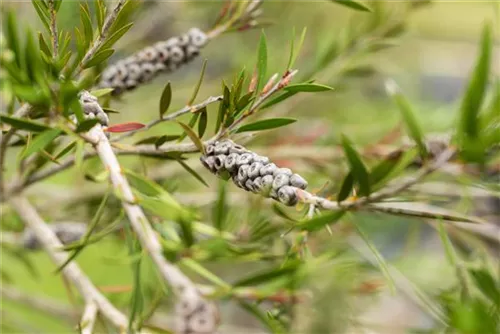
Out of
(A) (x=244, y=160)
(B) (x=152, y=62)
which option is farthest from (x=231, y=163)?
(B) (x=152, y=62)

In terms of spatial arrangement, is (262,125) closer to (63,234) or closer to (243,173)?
(243,173)

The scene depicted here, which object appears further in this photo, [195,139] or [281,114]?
[281,114]

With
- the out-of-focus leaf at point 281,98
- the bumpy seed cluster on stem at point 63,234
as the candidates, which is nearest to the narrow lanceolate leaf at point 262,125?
the out-of-focus leaf at point 281,98

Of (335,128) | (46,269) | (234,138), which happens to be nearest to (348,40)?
(335,128)

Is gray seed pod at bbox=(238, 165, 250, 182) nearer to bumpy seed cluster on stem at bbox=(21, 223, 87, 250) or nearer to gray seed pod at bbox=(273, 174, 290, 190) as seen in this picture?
gray seed pod at bbox=(273, 174, 290, 190)

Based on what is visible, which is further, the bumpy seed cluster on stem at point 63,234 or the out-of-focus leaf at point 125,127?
the bumpy seed cluster on stem at point 63,234

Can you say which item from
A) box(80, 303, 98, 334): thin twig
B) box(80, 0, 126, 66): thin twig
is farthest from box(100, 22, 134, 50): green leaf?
box(80, 303, 98, 334): thin twig

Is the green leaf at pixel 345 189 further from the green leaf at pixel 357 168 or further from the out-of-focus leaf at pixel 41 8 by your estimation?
the out-of-focus leaf at pixel 41 8
